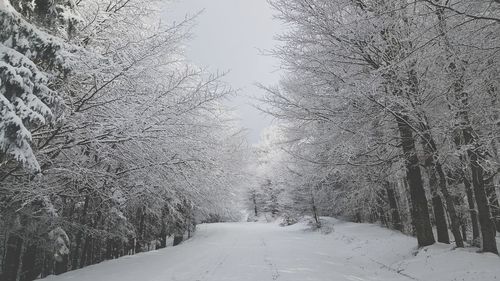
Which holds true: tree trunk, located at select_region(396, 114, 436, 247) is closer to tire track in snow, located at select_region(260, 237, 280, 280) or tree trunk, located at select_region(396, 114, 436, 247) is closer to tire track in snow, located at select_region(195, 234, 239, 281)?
tire track in snow, located at select_region(260, 237, 280, 280)

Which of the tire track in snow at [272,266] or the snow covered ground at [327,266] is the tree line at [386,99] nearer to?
the snow covered ground at [327,266]

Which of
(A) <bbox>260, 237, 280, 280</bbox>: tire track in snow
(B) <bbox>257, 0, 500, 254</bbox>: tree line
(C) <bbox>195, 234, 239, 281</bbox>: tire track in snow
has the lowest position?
(A) <bbox>260, 237, 280, 280</bbox>: tire track in snow

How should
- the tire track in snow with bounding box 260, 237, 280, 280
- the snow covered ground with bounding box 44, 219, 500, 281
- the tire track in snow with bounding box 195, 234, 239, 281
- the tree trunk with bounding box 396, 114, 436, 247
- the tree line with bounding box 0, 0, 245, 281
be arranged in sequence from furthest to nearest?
the tree trunk with bounding box 396, 114, 436, 247, the tire track in snow with bounding box 195, 234, 239, 281, the tire track in snow with bounding box 260, 237, 280, 280, the snow covered ground with bounding box 44, 219, 500, 281, the tree line with bounding box 0, 0, 245, 281

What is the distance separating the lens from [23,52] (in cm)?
566

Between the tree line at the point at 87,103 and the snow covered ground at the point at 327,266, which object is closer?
the tree line at the point at 87,103

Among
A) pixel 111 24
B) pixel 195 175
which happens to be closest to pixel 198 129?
pixel 195 175

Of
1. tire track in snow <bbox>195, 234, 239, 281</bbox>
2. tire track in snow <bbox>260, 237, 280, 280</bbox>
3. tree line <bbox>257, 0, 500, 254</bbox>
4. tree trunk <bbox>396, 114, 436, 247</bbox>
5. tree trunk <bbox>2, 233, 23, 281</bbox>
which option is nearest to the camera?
tree line <bbox>257, 0, 500, 254</bbox>

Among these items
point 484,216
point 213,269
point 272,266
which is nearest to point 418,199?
point 484,216

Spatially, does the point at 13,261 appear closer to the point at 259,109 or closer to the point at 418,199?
the point at 259,109

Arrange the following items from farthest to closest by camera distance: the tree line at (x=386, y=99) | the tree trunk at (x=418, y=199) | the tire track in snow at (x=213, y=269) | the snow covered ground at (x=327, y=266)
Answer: the tree trunk at (x=418, y=199)
the tire track in snow at (x=213, y=269)
the snow covered ground at (x=327, y=266)
the tree line at (x=386, y=99)

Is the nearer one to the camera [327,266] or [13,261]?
[327,266]

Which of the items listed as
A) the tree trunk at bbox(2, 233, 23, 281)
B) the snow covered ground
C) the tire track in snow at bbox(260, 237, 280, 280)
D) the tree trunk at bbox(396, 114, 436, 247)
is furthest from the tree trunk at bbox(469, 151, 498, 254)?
the tree trunk at bbox(2, 233, 23, 281)

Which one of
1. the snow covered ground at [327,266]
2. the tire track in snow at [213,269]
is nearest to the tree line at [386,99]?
the snow covered ground at [327,266]

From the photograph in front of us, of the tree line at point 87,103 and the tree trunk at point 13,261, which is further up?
the tree line at point 87,103
